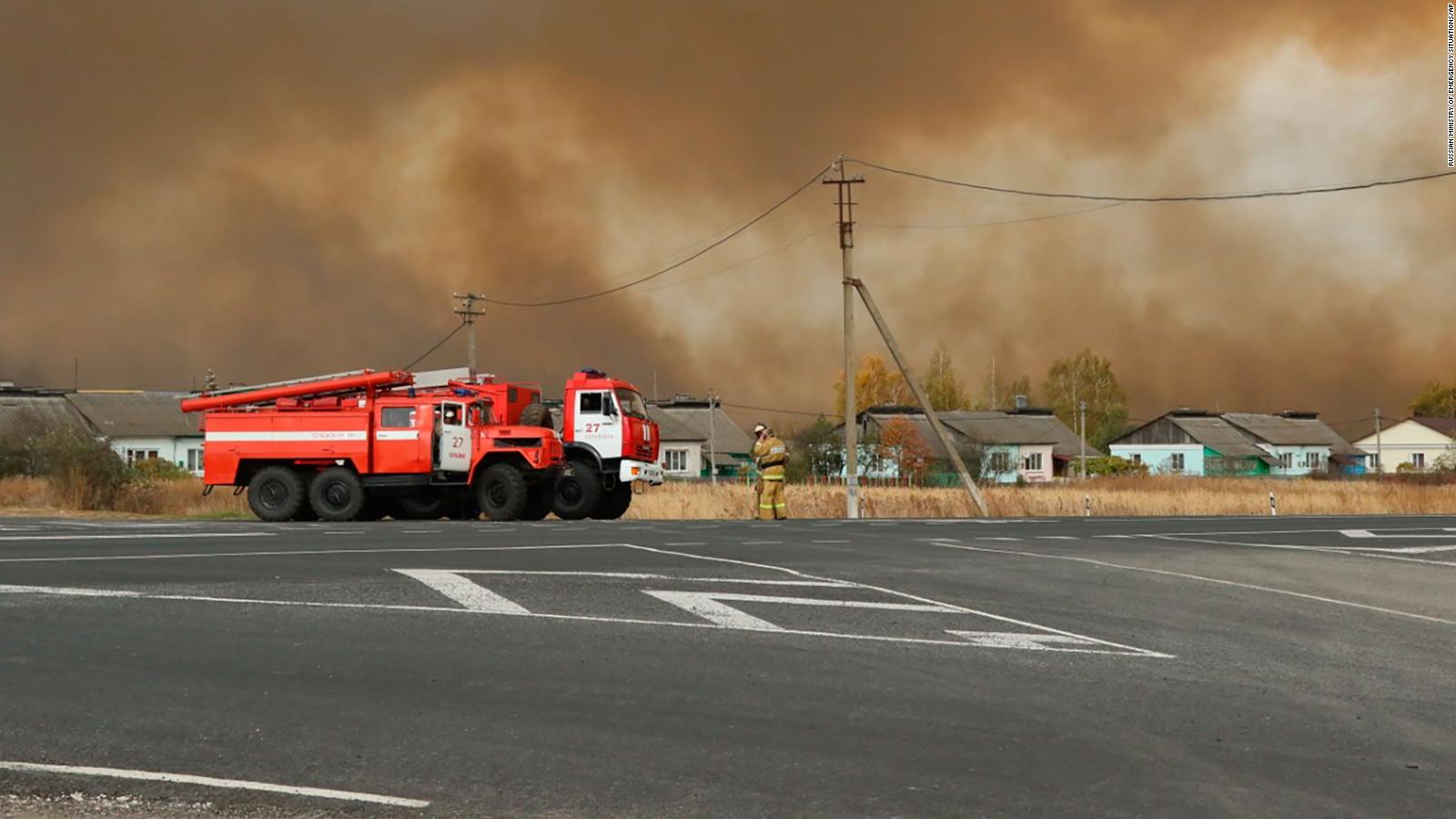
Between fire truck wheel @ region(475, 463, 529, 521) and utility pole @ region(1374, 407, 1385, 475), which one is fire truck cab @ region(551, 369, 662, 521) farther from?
utility pole @ region(1374, 407, 1385, 475)

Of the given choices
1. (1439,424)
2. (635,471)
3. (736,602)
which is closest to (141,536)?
A: (736,602)

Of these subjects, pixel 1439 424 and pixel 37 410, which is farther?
pixel 1439 424

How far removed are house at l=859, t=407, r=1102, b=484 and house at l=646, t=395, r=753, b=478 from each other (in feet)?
33.3

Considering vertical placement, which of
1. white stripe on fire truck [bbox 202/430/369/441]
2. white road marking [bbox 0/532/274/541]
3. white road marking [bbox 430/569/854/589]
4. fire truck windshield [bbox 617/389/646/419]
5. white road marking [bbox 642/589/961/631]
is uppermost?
fire truck windshield [bbox 617/389/646/419]

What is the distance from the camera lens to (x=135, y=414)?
83.8 meters

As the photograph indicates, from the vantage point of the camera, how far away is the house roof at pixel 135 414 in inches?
3204

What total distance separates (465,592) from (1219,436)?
366ft

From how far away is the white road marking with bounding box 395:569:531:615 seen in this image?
35.5ft

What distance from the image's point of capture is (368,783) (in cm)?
601

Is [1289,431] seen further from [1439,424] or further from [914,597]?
[914,597]

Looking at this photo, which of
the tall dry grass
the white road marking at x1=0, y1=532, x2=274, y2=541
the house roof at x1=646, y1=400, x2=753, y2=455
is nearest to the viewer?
the white road marking at x1=0, y1=532, x2=274, y2=541

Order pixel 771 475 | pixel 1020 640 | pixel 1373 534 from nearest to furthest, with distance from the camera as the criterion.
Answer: pixel 1020 640, pixel 1373 534, pixel 771 475

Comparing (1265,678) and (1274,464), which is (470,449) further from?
(1274,464)

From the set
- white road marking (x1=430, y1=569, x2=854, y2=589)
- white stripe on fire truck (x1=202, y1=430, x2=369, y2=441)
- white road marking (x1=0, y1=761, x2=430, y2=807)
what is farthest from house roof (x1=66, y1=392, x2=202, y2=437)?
white road marking (x1=0, y1=761, x2=430, y2=807)
